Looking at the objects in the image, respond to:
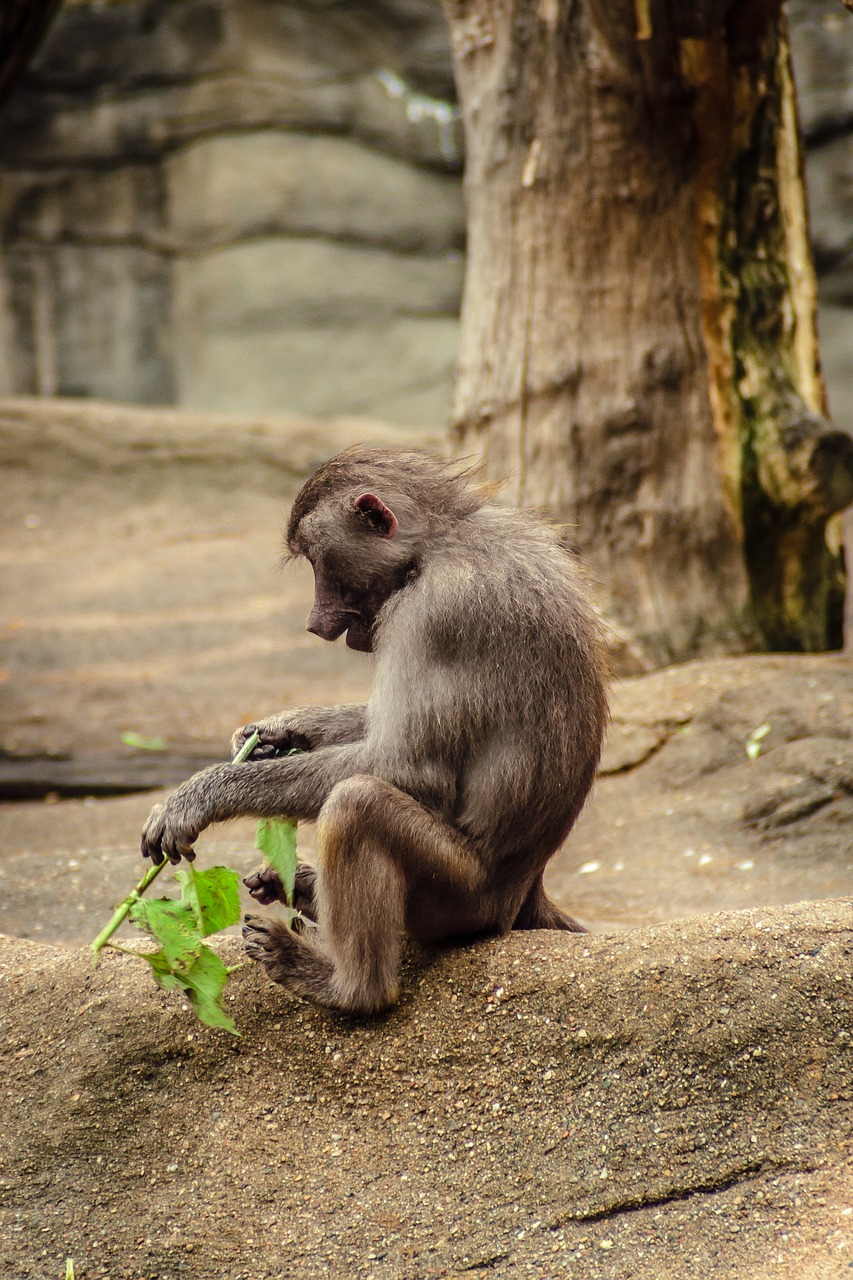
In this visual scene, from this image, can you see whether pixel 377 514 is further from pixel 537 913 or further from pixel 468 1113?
pixel 468 1113

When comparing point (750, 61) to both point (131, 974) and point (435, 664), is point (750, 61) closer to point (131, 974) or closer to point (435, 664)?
point (435, 664)

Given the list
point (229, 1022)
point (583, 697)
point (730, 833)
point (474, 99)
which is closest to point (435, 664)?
point (583, 697)

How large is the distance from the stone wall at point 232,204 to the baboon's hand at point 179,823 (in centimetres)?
1213

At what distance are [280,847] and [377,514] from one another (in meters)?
1.07

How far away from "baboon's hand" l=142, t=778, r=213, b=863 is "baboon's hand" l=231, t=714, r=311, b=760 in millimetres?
406

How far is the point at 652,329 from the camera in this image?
21.1 feet

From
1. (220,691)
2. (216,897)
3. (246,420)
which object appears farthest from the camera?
(246,420)

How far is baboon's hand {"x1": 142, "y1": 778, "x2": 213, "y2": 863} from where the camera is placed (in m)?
3.67

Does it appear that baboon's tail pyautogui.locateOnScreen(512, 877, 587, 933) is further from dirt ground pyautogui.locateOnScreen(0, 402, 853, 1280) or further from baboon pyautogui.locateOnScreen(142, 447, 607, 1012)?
dirt ground pyautogui.locateOnScreen(0, 402, 853, 1280)

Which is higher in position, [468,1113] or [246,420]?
[246,420]

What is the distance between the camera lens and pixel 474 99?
21.6ft

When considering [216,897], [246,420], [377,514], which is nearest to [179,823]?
[216,897]

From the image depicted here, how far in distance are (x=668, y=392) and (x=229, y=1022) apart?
169 inches

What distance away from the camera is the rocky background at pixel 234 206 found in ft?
48.6
